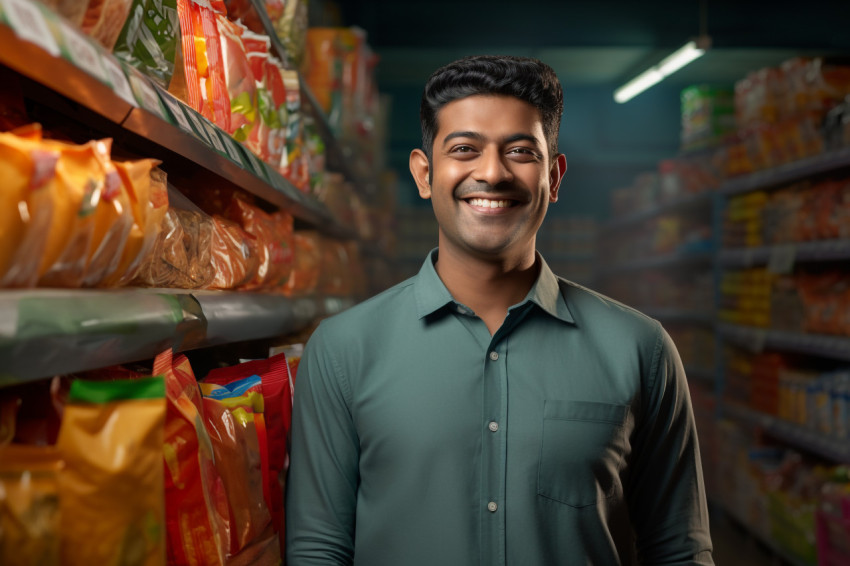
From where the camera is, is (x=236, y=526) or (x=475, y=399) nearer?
(x=236, y=526)

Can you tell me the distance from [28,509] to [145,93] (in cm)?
52

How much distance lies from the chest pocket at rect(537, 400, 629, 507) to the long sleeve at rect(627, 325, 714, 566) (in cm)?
12

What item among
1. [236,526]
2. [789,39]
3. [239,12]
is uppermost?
[789,39]

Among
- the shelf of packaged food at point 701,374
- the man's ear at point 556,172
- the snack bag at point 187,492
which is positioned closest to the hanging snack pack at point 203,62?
the snack bag at point 187,492

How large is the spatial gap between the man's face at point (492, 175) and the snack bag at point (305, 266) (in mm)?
867

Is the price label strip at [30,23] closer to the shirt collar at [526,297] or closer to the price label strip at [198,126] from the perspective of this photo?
the price label strip at [198,126]

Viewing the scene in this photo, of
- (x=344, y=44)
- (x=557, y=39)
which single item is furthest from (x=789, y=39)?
(x=344, y=44)

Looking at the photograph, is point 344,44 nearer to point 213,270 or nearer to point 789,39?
point 213,270

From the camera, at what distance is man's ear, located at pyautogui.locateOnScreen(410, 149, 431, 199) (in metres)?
1.65

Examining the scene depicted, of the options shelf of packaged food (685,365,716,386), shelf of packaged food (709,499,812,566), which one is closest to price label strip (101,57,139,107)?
shelf of packaged food (709,499,812,566)

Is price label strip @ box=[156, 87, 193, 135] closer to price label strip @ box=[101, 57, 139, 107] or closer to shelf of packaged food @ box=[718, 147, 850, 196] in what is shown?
price label strip @ box=[101, 57, 139, 107]

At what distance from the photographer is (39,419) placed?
2.88ft

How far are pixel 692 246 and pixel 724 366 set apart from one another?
3.48 feet

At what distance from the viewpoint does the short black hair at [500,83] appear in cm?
145
